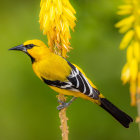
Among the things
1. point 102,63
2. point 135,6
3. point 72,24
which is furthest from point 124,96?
point 135,6

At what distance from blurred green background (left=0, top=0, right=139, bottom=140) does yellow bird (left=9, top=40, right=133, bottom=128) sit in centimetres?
31

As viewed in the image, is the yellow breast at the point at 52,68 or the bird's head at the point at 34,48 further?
the yellow breast at the point at 52,68

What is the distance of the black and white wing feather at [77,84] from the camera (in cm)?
412

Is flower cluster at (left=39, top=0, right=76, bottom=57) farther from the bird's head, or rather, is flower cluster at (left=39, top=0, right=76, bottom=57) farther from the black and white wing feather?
the black and white wing feather

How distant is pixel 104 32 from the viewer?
432 centimetres

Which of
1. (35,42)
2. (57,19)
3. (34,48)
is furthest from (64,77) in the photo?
(57,19)

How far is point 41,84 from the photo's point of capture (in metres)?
4.94

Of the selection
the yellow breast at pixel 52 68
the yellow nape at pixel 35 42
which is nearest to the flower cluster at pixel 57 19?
the yellow nape at pixel 35 42

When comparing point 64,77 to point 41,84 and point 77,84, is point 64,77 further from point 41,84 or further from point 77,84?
point 41,84

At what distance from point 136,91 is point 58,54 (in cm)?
100

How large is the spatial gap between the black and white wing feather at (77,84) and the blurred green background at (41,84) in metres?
0.33

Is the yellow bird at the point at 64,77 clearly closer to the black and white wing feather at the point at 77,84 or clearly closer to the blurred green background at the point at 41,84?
the black and white wing feather at the point at 77,84

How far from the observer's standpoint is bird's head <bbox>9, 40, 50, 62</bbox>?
3.97 meters

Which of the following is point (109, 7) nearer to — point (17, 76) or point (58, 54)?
point (58, 54)
